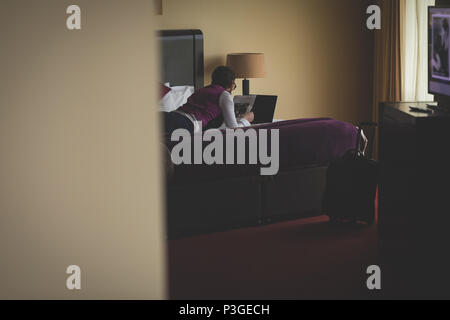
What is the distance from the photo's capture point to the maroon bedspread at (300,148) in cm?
403

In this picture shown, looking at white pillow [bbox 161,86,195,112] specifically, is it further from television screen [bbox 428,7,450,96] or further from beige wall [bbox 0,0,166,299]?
beige wall [bbox 0,0,166,299]

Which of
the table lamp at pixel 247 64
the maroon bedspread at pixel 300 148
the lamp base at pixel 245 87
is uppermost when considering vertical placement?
the table lamp at pixel 247 64

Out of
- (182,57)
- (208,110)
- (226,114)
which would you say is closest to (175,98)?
(182,57)

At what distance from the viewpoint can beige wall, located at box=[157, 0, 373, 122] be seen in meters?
6.42

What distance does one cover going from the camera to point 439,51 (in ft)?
9.65

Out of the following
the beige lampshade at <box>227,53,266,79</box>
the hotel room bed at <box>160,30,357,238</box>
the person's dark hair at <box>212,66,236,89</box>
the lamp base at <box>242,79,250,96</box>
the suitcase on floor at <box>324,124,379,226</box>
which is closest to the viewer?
the hotel room bed at <box>160,30,357,238</box>

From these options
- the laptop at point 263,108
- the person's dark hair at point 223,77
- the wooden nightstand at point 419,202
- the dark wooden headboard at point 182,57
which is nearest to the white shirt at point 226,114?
the person's dark hair at point 223,77

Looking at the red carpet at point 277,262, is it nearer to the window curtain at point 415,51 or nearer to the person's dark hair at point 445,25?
the person's dark hair at point 445,25

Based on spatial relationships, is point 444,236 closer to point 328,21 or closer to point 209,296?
point 209,296

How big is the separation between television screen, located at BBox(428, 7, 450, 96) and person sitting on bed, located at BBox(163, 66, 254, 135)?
2.03 m

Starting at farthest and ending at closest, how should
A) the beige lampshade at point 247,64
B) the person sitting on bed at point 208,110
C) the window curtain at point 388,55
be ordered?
1. the beige lampshade at point 247,64
2. the window curtain at point 388,55
3. the person sitting on bed at point 208,110

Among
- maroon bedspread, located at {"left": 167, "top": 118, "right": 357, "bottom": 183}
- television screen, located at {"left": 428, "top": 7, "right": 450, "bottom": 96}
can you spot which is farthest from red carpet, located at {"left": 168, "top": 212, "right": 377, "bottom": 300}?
television screen, located at {"left": 428, "top": 7, "right": 450, "bottom": 96}

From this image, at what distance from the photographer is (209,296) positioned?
10.3ft
